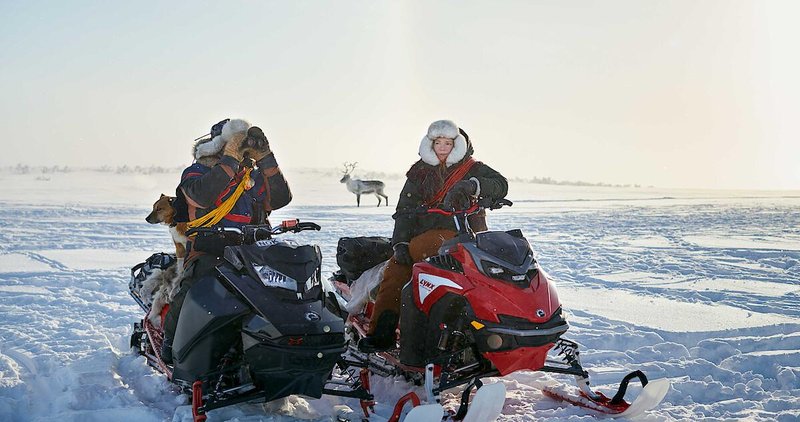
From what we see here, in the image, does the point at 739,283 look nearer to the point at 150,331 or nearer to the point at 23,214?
the point at 150,331

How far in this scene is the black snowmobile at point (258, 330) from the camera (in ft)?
11.5

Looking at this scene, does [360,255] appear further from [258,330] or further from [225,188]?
[258,330]

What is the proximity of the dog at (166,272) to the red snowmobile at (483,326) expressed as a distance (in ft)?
4.30

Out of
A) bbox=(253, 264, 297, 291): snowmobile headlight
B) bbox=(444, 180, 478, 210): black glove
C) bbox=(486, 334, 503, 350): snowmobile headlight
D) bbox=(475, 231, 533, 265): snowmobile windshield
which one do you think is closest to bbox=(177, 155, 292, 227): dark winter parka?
bbox=(253, 264, 297, 291): snowmobile headlight

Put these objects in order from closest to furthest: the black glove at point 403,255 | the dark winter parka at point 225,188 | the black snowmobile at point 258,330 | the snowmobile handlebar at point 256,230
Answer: the black snowmobile at point 258,330, the snowmobile handlebar at point 256,230, the dark winter parka at point 225,188, the black glove at point 403,255

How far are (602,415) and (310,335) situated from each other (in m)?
1.82

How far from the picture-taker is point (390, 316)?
471 cm

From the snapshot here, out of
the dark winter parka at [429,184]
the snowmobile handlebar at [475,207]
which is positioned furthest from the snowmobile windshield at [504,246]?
the dark winter parka at [429,184]

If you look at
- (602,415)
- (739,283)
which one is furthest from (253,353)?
(739,283)

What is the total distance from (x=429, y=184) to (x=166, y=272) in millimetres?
1896

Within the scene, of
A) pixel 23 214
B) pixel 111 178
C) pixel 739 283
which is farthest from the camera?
pixel 111 178

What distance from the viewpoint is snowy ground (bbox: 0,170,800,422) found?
420 centimetres

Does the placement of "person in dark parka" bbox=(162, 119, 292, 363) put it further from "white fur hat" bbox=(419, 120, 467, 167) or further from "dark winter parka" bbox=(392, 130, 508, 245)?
"white fur hat" bbox=(419, 120, 467, 167)

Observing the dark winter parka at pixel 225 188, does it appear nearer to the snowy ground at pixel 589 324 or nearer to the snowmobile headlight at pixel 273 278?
the snowmobile headlight at pixel 273 278
